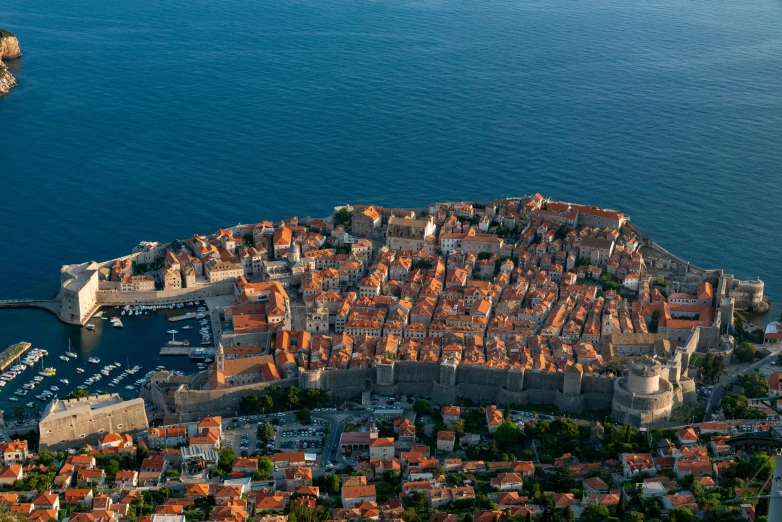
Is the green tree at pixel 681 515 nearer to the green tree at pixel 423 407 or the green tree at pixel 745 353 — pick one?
the green tree at pixel 423 407

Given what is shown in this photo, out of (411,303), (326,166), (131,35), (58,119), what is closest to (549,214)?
(411,303)

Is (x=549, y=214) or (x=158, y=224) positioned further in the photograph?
(x=158, y=224)

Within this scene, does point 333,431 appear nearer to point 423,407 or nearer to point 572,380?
point 423,407

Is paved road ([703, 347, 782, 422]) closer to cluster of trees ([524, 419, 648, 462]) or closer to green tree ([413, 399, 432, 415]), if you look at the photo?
cluster of trees ([524, 419, 648, 462])

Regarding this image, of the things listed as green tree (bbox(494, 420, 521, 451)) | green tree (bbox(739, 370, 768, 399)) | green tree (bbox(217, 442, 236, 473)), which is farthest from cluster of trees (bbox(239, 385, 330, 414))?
green tree (bbox(739, 370, 768, 399))

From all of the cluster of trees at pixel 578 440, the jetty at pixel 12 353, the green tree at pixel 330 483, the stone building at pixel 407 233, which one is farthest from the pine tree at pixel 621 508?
the jetty at pixel 12 353

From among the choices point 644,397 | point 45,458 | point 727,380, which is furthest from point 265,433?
point 727,380

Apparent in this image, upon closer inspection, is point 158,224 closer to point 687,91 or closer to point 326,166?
point 326,166
